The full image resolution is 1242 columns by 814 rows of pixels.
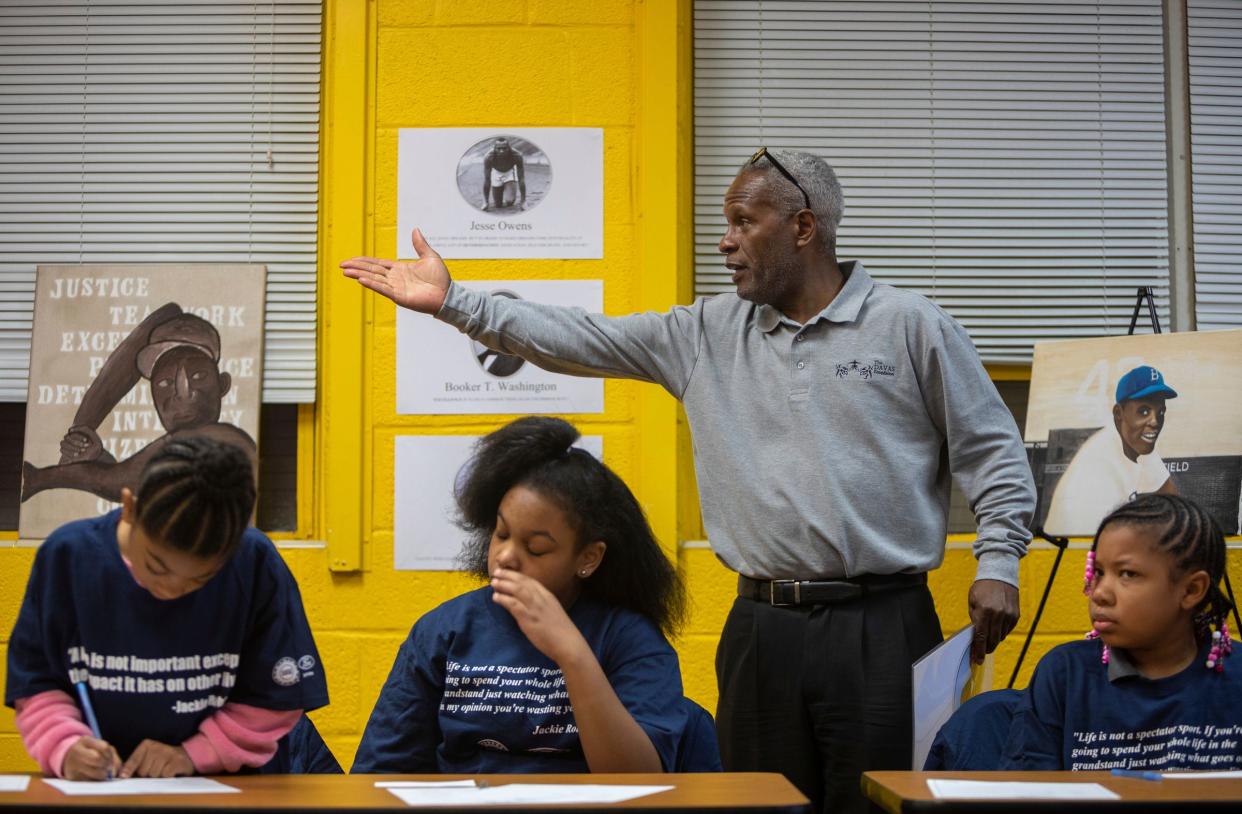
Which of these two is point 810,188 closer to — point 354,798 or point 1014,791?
point 1014,791

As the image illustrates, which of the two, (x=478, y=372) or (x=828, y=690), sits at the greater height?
(x=478, y=372)

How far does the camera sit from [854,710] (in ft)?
7.86

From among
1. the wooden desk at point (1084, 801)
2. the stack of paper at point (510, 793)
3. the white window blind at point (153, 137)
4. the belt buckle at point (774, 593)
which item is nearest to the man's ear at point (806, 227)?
the belt buckle at point (774, 593)

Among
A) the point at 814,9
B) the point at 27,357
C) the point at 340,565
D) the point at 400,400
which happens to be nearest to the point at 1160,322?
the point at 814,9

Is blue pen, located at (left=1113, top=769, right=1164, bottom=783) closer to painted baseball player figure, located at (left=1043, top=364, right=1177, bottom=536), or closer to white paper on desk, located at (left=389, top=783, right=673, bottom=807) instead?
white paper on desk, located at (left=389, top=783, right=673, bottom=807)

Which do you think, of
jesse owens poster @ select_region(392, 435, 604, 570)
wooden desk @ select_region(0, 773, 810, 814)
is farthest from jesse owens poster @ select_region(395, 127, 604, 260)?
wooden desk @ select_region(0, 773, 810, 814)

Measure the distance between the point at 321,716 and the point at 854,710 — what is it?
1646 millimetres

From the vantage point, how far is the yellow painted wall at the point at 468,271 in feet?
11.1

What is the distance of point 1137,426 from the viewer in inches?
121

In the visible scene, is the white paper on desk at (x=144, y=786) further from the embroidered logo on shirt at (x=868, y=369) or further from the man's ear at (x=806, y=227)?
the man's ear at (x=806, y=227)

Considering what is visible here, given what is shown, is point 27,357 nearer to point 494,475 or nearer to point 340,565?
point 340,565

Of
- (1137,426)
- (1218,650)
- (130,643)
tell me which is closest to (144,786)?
(130,643)

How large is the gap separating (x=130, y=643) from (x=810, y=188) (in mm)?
1653

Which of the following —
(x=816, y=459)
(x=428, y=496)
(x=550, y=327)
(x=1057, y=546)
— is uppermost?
(x=550, y=327)
